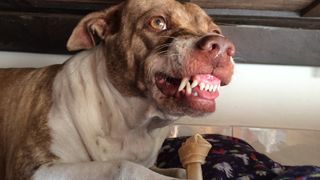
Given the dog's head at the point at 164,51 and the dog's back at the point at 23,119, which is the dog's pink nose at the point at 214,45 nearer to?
the dog's head at the point at 164,51

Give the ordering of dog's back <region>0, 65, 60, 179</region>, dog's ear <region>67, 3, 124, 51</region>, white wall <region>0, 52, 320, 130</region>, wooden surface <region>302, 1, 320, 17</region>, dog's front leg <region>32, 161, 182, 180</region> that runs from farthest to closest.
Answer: white wall <region>0, 52, 320, 130</region> < wooden surface <region>302, 1, 320, 17</region> < dog's ear <region>67, 3, 124, 51</region> < dog's back <region>0, 65, 60, 179</region> < dog's front leg <region>32, 161, 182, 180</region>

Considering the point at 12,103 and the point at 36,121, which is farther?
the point at 12,103

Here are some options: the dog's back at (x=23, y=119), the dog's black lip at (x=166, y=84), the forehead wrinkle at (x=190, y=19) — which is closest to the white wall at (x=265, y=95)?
the dog's back at (x=23, y=119)

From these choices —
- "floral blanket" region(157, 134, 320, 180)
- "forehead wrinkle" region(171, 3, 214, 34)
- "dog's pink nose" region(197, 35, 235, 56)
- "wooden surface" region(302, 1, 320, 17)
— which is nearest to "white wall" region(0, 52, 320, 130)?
"wooden surface" region(302, 1, 320, 17)

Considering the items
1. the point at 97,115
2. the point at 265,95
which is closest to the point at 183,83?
the point at 97,115

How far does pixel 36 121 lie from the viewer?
1763 mm

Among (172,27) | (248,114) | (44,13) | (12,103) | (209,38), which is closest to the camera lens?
(209,38)

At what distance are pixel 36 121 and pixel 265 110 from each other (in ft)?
5.00

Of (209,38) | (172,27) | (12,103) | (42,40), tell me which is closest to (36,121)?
(12,103)

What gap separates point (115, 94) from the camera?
1.76 m

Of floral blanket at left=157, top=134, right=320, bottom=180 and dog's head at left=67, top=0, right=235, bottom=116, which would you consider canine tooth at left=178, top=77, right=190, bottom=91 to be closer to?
dog's head at left=67, top=0, right=235, bottom=116

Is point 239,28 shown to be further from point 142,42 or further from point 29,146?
point 29,146

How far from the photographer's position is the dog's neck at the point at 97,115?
1.72 m

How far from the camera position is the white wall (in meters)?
2.84
